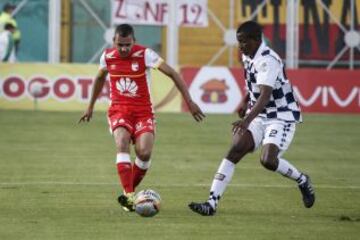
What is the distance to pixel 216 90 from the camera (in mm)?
29891

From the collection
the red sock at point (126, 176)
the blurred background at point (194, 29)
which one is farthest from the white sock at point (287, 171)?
the blurred background at point (194, 29)

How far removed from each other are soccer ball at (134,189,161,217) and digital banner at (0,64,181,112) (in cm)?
1727

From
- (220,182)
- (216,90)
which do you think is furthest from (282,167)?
(216,90)

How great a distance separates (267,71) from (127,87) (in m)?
1.69

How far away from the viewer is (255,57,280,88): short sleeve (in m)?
12.7

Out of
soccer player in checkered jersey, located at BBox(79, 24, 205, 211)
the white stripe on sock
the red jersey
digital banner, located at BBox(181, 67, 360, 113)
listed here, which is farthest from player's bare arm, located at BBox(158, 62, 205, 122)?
digital banner, located at BBox(181, 67, 360, 113)

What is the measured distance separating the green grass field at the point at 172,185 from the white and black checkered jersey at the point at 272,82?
1.07 metres

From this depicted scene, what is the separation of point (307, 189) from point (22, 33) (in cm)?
2432

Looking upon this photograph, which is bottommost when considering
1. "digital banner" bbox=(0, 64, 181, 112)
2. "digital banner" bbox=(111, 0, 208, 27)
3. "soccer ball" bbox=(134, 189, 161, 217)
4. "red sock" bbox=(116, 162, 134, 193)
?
"digital banner" bbox=(0, 64, 181, 112)

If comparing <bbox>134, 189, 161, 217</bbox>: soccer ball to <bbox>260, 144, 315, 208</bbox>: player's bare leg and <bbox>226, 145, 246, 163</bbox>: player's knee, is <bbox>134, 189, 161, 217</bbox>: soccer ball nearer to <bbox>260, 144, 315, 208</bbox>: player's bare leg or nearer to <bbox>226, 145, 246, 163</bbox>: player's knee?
<bbox>226, 145, 246, 163</bbox>: player's knee

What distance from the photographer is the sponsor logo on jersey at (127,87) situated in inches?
531

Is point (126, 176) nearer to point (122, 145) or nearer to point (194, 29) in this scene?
point (122, 145)

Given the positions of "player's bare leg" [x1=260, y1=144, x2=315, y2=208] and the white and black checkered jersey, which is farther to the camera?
"player's bare leg" [x1=260, y1=144, x2=315, y2=208]

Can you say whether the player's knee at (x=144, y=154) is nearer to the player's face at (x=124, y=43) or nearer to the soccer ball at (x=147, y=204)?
the soccer ball at (x=147, y=204)
